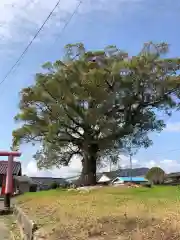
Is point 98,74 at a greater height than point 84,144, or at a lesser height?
greater

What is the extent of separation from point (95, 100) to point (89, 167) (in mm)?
6076

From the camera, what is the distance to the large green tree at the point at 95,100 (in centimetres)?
2747

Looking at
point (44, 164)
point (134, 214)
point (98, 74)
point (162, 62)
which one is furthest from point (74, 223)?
point (44, 164)

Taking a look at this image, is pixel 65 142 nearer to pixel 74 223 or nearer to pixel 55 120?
pixel 55 120

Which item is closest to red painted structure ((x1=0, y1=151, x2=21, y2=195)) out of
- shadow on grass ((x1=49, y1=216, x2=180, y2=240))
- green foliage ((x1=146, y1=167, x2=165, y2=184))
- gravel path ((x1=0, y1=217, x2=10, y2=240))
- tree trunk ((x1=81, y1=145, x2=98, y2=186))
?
gravel path ((x1=0, y1=217, x2=10, y2=240))

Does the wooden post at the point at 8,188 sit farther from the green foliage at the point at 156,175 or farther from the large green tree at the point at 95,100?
the green foliage at the point at 156,175

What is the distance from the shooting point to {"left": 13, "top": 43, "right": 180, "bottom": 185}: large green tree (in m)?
27.5

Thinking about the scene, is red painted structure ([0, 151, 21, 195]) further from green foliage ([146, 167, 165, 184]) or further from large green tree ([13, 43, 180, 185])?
green foliage ([146, 167, 165, 184])

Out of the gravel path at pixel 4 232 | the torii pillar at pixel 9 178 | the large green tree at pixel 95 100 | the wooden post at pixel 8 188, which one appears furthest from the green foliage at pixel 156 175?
the gravel path at pixel 4 232

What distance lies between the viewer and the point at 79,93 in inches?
1089

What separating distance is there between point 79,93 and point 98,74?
2.15 metres

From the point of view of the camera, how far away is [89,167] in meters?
30.6

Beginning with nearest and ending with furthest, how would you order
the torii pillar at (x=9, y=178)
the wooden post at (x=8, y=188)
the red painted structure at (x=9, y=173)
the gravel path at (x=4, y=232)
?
1. the gravel path at (x=4, y=232)
2. the wooden post at (x=8, y=188)
3. the torii pillar at (x=9, y=178)
4. the red painted structure at (x=9, y=173)

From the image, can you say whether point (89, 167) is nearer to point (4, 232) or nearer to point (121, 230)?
point (4, 232)
